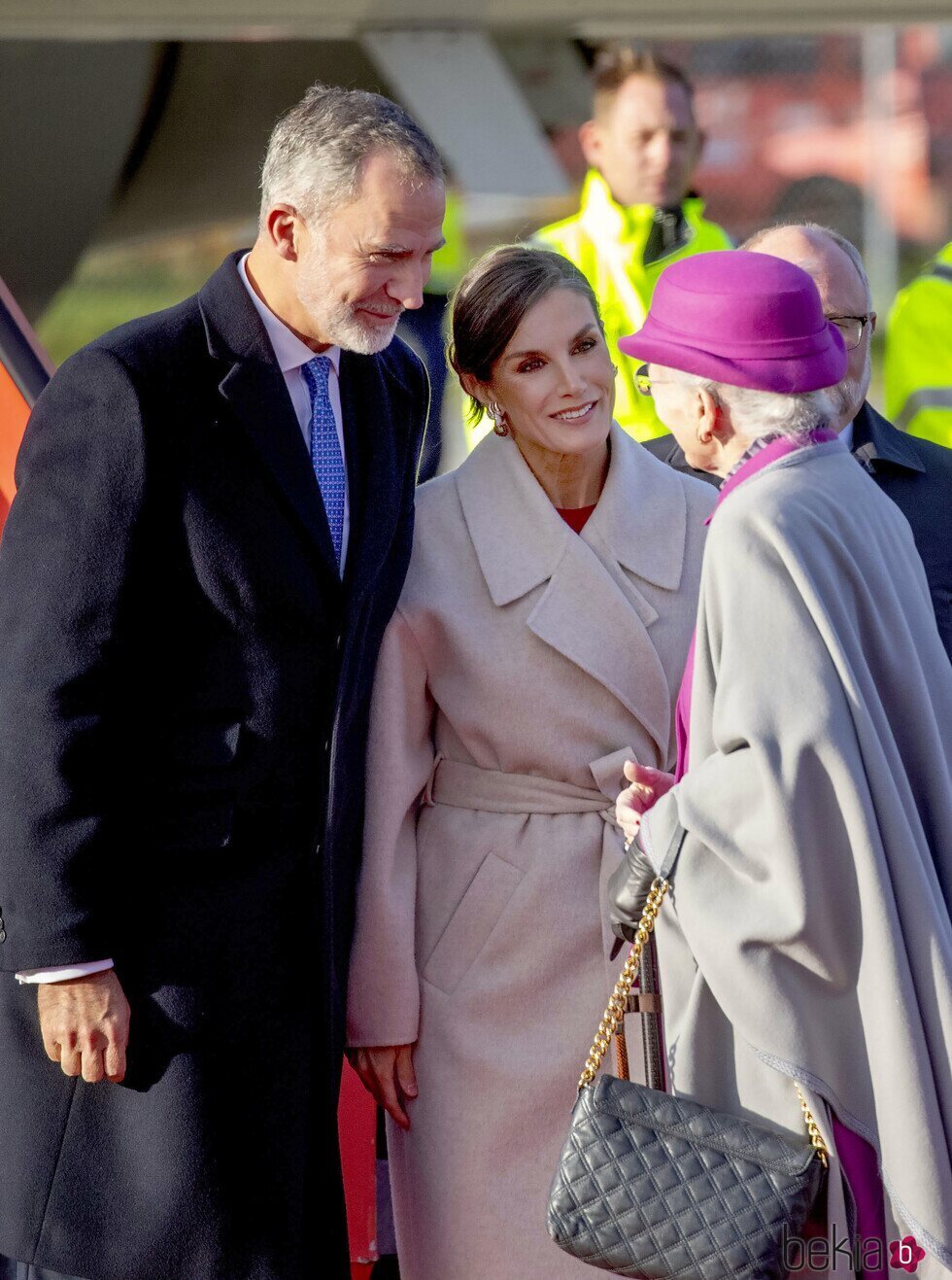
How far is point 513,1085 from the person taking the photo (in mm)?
2520

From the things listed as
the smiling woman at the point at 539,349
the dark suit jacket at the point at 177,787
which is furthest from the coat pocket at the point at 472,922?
the smiling woman at the point at 539,349

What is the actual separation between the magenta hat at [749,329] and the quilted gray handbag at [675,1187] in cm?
92

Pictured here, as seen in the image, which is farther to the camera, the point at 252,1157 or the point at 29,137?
the point at 29,137

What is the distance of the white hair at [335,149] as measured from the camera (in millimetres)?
2336

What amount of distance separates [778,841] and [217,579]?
80 cm

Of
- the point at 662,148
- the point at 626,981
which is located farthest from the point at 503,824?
the point at 662,148

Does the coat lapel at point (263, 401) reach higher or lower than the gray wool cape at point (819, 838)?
higher

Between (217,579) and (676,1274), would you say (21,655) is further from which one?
(676,1274)

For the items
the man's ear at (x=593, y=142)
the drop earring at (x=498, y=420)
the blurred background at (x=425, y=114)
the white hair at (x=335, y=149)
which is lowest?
the drop earring at (x=498, y=420)

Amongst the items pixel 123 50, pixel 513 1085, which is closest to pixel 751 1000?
pixel 513 1085

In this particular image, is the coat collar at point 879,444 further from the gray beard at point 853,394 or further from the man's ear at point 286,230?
the man's ear at point 286,230

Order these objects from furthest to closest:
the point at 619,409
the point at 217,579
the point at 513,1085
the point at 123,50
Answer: the point at 123,50 → the point at 619,409 → the point at 513,1085 → the point at 217,579

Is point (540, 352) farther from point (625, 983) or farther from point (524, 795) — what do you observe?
point (625, 983)

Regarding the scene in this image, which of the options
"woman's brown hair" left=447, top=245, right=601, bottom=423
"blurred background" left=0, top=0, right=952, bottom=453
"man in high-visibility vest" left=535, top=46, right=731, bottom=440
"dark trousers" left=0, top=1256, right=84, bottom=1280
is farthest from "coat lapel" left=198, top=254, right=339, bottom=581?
"blurred background" left=0, top=0, right=952, bottom=453
